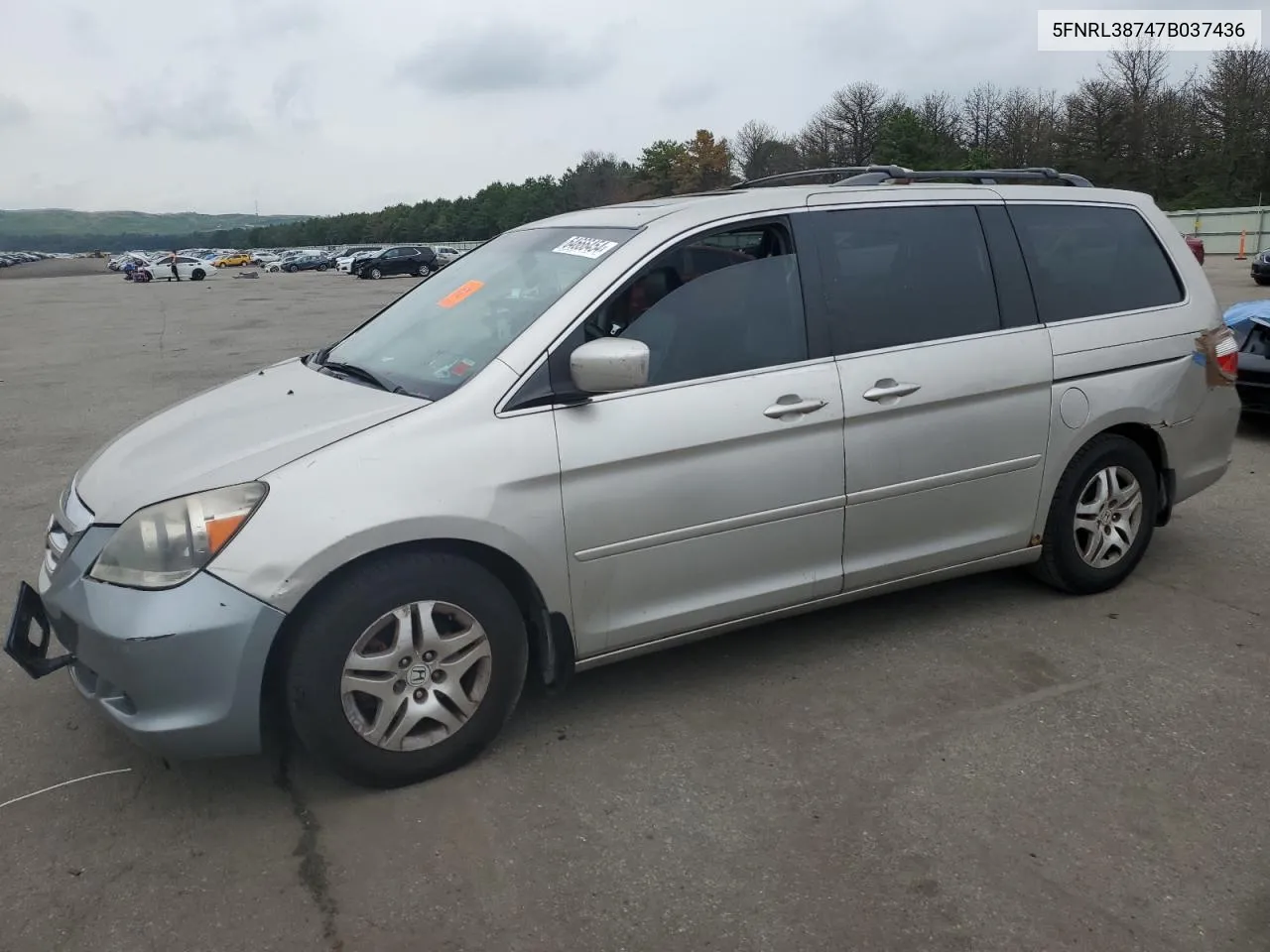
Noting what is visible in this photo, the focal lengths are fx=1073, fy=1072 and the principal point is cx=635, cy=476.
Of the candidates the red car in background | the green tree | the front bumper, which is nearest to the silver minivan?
the front bumper

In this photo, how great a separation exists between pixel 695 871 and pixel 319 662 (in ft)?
3.90

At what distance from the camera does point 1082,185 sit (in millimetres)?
4879

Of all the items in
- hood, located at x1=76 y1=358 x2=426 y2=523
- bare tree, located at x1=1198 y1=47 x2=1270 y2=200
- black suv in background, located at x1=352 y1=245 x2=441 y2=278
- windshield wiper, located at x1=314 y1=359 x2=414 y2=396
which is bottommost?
hood, located at x1=76 y1=358 x2=426 y2=523

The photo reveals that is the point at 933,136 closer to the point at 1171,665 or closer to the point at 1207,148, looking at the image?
the point at 1207,148

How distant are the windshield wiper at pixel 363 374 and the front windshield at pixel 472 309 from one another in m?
0.02

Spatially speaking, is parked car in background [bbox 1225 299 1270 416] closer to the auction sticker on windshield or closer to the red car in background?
the red car in background

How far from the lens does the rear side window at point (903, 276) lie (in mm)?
3959

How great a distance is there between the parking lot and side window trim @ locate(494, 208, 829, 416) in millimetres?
1135

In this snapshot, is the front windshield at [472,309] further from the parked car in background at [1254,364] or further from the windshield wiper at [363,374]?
the parked car in background at [1254,364]

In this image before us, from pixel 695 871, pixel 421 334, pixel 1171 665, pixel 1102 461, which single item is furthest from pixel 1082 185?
pixel 695 871

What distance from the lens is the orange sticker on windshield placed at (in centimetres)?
413

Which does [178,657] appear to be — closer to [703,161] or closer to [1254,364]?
[1254,364]

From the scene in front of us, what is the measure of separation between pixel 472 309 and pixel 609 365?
0.91 meters

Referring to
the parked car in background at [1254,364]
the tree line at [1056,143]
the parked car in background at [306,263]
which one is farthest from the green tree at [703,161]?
the parked car in background at [1254,364]
